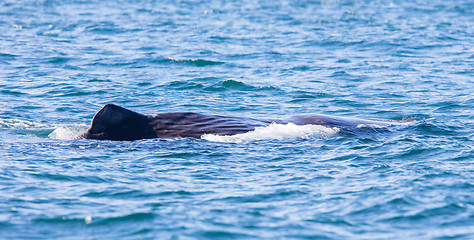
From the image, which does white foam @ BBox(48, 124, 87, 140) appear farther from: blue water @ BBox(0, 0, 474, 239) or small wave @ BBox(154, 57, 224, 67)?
small wave @ BBox(154, 57, 224, 67)

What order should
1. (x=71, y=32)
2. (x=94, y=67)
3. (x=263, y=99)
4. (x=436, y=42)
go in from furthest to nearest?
(x=71, y=32) → (x=436, y=42) → (x=94, y=67) → (x=263, y=99)

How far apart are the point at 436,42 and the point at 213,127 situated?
625 inches

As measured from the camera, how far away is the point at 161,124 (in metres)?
11.6

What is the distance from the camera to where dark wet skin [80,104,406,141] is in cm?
1113

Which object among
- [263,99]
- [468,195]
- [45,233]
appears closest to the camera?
[45,233]

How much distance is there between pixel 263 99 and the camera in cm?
1659

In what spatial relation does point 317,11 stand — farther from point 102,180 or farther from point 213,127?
point 102,180

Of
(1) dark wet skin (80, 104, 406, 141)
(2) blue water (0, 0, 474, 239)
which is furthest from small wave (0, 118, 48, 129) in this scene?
(1) dark wet skin (80, 104, 406, 141)

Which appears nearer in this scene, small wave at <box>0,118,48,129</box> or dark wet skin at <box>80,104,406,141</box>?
dark wet skin at <box>80,104,406,141</box>

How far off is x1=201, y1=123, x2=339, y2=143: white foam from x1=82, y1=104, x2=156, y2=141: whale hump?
105 centimetres

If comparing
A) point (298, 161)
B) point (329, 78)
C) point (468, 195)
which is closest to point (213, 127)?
point (298, 161)

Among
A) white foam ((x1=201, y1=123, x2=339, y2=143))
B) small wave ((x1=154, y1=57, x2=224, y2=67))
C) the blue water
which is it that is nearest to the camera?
the blue water

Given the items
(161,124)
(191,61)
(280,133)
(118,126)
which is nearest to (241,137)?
(280,133)

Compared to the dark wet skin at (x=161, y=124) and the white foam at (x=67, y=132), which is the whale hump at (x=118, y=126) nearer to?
the dark wet skin at (x=161, y=124)
